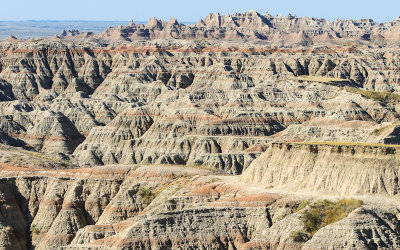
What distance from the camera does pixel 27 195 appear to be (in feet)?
328

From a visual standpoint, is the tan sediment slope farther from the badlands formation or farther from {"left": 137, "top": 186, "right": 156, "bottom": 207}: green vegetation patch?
{"left": 137, "top": 186, "right": 156, "bottom": 207}: green vegetation patch

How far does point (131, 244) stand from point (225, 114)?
307 feet

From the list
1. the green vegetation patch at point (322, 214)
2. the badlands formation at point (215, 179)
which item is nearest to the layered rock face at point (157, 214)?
the badlands formation at point (215, 179)


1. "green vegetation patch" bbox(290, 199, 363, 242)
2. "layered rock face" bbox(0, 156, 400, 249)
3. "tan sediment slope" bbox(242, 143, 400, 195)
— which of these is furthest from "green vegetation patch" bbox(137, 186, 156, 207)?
"green vegetation patch" bbox(290, 199, 363, 242)

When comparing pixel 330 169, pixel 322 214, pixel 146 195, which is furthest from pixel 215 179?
pixel 322 214

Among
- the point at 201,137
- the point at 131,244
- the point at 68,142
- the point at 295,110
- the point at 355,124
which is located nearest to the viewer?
the point at 131,244

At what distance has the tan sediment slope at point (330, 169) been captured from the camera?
72188 mm

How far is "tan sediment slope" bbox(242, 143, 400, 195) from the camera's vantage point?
237 feet

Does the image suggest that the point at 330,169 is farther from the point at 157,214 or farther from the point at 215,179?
the point at 157,214

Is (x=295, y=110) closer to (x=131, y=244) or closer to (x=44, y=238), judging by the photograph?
(x=44, y=238)

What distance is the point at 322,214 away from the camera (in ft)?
223

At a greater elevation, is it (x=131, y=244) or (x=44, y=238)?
(x=131, y=244)

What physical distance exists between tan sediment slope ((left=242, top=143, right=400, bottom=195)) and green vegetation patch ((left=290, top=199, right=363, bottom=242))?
3.13m

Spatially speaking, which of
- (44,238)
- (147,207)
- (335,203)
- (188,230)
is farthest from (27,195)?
(335,203)
